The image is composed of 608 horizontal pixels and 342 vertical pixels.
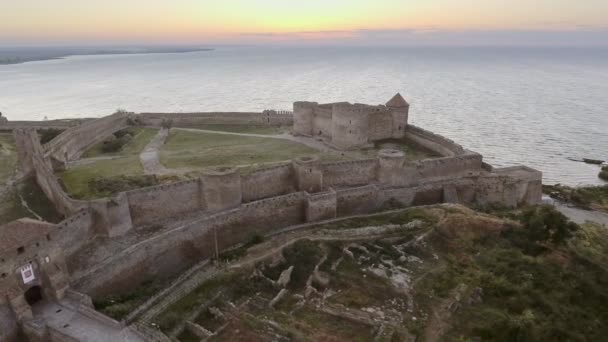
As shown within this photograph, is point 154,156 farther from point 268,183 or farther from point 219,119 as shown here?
point 219,119

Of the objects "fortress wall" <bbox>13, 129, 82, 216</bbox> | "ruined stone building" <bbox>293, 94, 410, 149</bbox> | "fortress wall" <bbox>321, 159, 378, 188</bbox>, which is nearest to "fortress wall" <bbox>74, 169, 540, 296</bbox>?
"fortress wall" <bbox>321, 159, 378, 188</bbox>

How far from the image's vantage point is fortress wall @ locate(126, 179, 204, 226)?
21344 mm

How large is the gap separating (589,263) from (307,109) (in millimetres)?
25007

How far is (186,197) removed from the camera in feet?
74.3

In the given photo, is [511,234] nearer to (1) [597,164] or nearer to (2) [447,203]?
(2) [447,203]

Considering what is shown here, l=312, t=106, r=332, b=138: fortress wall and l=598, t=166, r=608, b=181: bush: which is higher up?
l=312, t=106, r=332, b=138: fortress wall

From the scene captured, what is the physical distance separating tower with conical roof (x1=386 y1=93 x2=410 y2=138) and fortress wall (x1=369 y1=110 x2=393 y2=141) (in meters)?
0.36

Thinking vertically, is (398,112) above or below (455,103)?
above

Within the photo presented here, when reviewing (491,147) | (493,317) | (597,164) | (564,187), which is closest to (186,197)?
(493,317)

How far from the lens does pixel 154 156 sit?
3203cm

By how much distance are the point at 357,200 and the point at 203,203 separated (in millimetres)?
9474

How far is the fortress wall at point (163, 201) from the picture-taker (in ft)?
70.0

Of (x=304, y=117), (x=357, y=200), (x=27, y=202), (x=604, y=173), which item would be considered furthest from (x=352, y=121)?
(x=604, y=173)

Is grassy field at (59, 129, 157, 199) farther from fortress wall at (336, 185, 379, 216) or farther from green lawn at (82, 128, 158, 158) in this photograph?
fortress wall at (336, 185, 379, 216)
